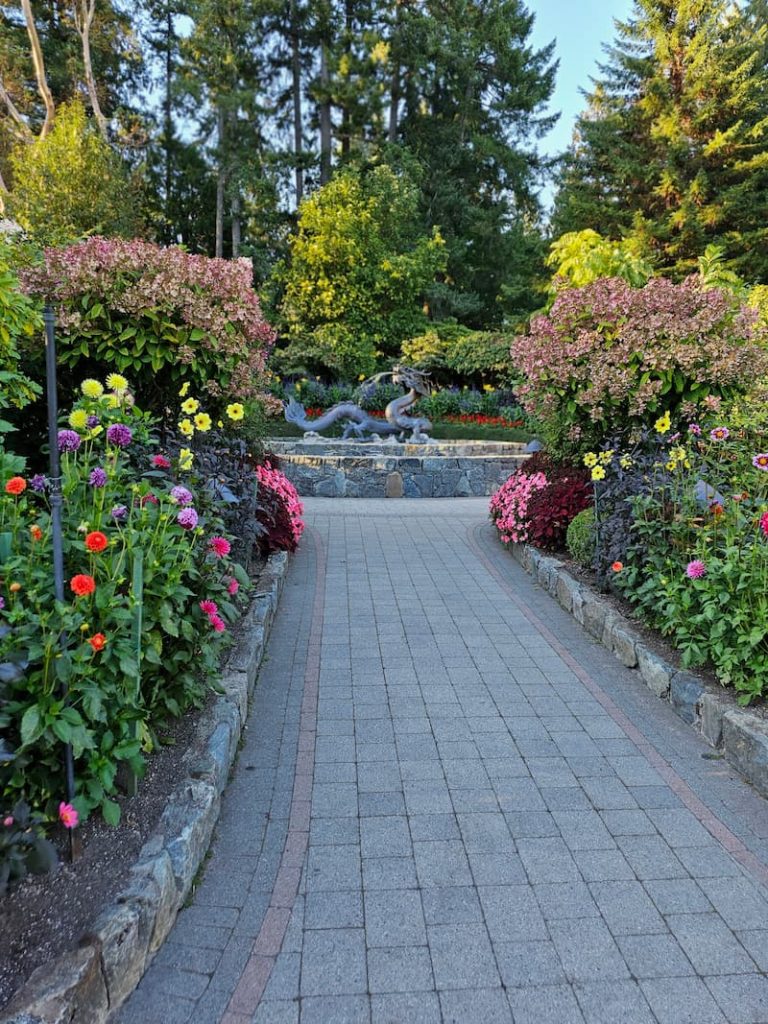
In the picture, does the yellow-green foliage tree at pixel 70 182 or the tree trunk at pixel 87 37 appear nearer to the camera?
the yellow-green foliage tree at pixel 70 182

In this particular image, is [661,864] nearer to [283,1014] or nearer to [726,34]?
[283,1014]

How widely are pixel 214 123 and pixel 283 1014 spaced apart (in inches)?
1034

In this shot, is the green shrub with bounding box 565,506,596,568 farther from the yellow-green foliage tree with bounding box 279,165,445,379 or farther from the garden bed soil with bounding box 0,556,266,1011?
the yellow-green foliage tree with bounding box 279,165,445,379

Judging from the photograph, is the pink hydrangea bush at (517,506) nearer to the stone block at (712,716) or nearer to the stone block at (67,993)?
the stone block at (712,716)

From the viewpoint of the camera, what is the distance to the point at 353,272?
64.7 feet

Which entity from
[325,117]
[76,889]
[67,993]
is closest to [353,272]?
[325,117]

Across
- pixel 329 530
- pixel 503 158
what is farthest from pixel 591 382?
pixel 503 158

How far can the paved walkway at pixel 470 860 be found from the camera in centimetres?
193

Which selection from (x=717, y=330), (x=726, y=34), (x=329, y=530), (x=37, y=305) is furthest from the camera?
(x=726, y=34)

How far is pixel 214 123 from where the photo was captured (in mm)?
23016

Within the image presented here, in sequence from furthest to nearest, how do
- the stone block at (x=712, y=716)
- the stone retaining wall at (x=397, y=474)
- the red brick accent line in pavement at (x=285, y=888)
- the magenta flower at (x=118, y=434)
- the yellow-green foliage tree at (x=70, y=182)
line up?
the yellow-green foliage tree at (x=70, y=182) < the stone retaining wall at (x=397, y=474) < the stone block at (x=712, y=716) < the magenta flower at (x=118, y=434) < the red brick accent line in pavement at (x=285, y=888)

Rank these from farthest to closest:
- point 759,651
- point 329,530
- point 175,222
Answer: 1. point 175,222
2. point 329,530
3. point 759,651

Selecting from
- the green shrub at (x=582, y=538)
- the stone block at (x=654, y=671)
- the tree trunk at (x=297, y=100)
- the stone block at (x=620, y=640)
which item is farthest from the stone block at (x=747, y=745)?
the tree trunk at (x=297, y=100)

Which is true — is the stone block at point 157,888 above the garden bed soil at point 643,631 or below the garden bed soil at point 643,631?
below
